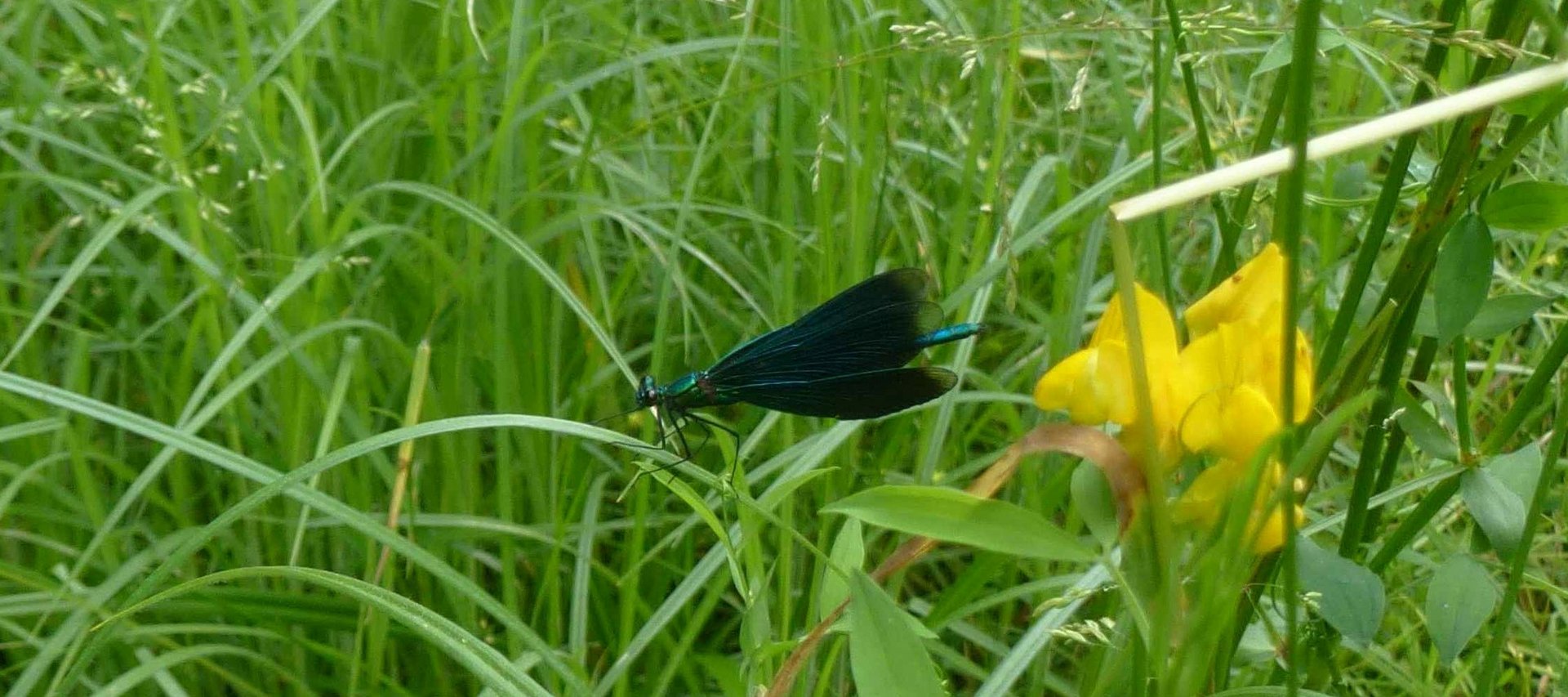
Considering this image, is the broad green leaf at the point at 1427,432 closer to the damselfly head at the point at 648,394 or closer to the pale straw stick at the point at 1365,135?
the pale straw stick at the point at 1365,135

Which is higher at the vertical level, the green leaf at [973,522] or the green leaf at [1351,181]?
the green leaf at [1351,181]

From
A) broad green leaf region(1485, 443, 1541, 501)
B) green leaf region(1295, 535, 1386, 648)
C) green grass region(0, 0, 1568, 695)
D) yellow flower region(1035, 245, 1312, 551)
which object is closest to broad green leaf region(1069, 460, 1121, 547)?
yellow flower region(1035, 245, 1312, 551)

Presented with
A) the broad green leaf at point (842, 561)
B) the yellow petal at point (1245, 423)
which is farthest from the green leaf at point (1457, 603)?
the broad green leaf at point (842, 561)

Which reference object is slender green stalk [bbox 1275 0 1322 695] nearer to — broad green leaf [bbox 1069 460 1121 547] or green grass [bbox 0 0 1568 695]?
broad green leaf [bbox 1069 460 1121 547]

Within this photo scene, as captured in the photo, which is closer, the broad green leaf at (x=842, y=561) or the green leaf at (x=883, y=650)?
the green leaf at (x=883, y=650)

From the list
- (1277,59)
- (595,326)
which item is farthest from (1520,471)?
(595,326)

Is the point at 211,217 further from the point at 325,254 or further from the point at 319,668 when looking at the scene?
the point at 319,668
